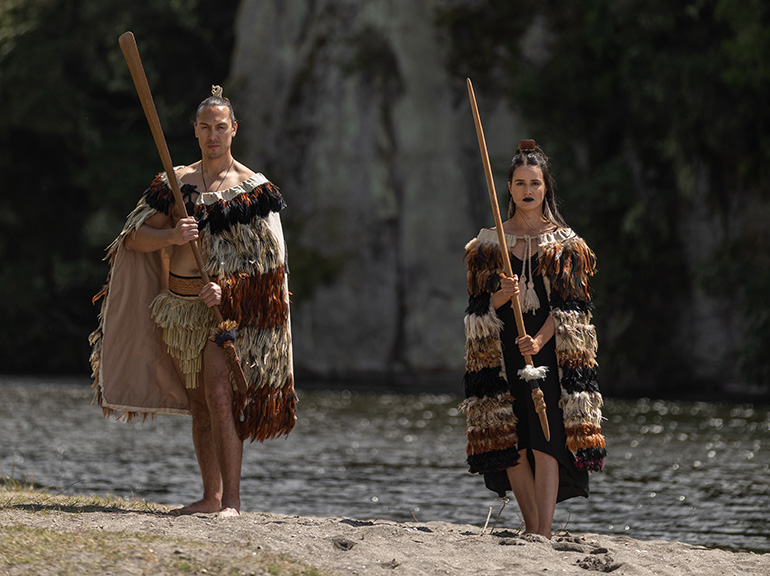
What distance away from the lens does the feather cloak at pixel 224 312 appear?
652cm

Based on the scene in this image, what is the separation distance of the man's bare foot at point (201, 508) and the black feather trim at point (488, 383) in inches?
57.9

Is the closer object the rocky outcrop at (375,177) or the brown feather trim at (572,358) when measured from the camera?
the brown feather trim at (572,358)

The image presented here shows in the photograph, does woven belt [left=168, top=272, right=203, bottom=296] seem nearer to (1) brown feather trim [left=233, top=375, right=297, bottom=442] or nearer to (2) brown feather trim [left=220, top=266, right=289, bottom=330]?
(2) brown feather trim [left=220, top=266, right=289, bottom=330]

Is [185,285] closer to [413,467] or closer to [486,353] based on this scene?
[486,353]

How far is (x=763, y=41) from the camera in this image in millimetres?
20203

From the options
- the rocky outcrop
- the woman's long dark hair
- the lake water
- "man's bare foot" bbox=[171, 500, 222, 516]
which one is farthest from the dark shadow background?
"man's bare foot" bbox=[171, 500, 222, 516]

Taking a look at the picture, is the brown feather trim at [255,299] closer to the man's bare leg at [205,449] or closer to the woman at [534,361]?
the man's bare leg at [205,449]

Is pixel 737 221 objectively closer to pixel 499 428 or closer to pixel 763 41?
pixel 763 41

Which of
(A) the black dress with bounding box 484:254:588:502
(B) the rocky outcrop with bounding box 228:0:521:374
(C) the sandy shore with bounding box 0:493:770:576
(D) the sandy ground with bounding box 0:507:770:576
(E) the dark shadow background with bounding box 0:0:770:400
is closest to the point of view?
(C) the sandy shore with bounding box 0:493:770:576

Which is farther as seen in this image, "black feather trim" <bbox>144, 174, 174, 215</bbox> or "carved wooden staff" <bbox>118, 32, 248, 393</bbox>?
"black feather trim" <bbox>144, 174, 174, 215</bbox>

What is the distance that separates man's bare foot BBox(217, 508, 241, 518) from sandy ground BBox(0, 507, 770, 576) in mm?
55

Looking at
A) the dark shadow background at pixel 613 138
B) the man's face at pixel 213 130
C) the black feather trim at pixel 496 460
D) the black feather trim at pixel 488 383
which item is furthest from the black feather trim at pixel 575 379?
the dark shadow background at pixel 613 138

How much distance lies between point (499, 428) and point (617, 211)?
1856 centimetres

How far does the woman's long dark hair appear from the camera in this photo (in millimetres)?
6641
